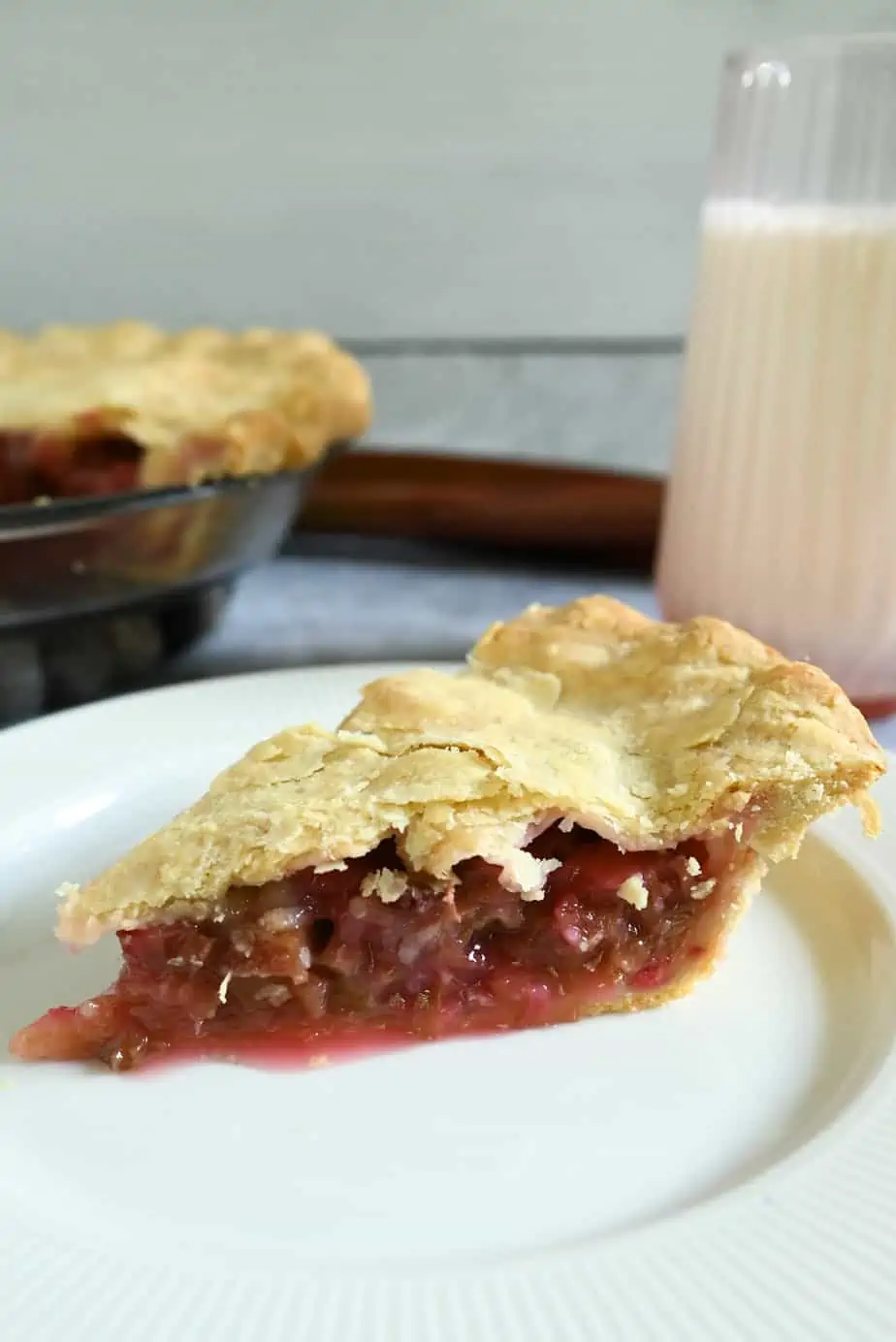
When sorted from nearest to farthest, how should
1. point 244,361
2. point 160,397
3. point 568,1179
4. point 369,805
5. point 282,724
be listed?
point 568,1179, point 369,805, point 282,724, point 160,397, point 244,361

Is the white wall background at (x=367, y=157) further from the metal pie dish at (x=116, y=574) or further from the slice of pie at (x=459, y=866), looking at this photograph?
the slice of pie at (x=459, y=866)

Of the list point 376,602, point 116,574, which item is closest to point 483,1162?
point 116,574

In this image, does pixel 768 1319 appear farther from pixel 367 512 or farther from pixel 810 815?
pixel 367 512

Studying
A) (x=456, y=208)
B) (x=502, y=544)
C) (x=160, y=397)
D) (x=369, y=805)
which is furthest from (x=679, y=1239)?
(x=456, y=208)

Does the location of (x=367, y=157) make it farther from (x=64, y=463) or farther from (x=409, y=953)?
(x=409, y=953)

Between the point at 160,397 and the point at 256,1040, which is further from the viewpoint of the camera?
the point at 160,397

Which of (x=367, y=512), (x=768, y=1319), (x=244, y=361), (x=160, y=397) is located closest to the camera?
(x=768, y=1319)

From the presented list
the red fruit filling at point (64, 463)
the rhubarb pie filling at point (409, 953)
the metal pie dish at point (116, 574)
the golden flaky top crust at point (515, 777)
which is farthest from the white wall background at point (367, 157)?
the rhubarb pie filling at point (409, 953)
